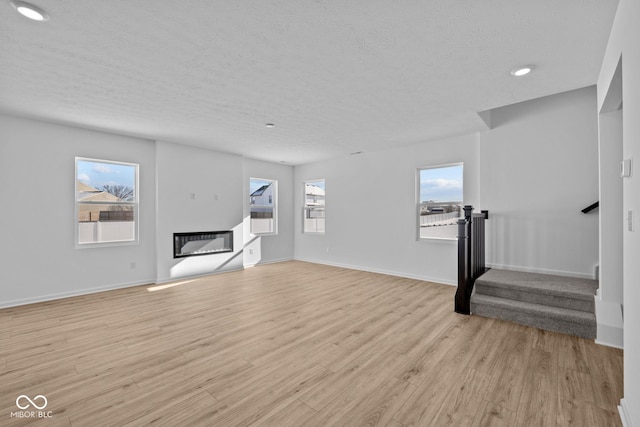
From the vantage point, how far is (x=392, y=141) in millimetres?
5273

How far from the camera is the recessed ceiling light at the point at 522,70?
2.59 meters

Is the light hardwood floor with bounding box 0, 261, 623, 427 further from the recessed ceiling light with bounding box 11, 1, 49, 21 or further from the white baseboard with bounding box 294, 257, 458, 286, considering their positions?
the recessed ceiling light with bounding box 11, 1, 49, 21

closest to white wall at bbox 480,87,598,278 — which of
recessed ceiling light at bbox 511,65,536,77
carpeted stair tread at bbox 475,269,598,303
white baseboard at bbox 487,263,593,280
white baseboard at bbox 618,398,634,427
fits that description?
white baseboard at bbox 487,263,593,280

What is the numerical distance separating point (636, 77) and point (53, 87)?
4.74 metres

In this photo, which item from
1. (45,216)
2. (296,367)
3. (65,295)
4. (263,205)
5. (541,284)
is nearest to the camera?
(296,367)

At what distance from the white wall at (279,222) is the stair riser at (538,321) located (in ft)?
16.1

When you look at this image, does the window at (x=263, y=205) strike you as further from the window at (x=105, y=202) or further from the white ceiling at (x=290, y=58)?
the white ceiling at (x=290, y=58)

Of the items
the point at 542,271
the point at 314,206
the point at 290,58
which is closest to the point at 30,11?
the point at 290,58

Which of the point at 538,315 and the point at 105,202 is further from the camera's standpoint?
the point at 105,202

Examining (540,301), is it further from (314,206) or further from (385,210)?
(314,206)

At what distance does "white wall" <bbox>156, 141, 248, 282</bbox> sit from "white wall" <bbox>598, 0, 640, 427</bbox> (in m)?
5.92

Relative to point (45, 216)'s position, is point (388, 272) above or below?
below

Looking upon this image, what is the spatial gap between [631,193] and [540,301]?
221 centimetres

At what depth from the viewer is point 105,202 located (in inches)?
186
